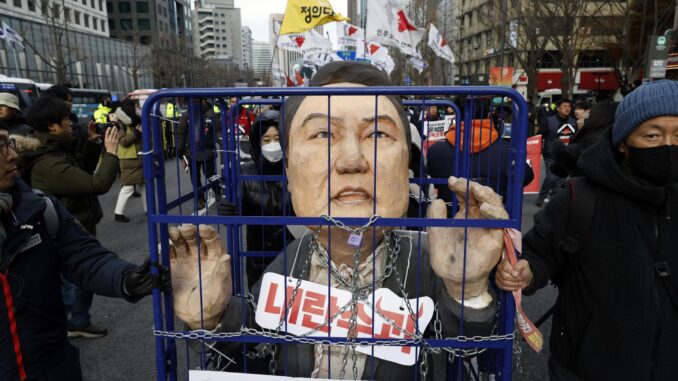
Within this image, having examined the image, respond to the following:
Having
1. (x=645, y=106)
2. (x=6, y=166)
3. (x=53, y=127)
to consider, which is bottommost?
(x=6, y=166)

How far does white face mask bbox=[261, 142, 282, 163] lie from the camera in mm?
3303

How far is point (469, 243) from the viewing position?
1.44 metres

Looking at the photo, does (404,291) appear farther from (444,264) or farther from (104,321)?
(104,321)

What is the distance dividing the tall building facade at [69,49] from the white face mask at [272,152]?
27.6 m

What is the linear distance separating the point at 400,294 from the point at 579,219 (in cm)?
Answer: 84

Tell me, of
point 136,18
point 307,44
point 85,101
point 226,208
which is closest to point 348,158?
point 226,208

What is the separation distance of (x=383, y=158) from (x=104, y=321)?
3.64 meters

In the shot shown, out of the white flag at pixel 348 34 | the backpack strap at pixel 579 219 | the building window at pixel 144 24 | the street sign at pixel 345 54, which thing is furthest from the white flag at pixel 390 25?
the building window at pixel 144 24

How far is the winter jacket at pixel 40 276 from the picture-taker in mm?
1884

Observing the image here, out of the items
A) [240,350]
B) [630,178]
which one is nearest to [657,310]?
[630,178]

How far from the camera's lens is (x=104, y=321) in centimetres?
414

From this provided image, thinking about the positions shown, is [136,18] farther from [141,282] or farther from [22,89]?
[141,282]

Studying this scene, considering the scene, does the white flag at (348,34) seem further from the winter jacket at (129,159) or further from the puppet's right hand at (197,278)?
the puppet's right hand at (197,278)

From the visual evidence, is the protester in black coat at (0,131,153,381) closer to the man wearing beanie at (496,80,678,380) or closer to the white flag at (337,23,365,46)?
the man wearing beanie at (496,80,678,380)
